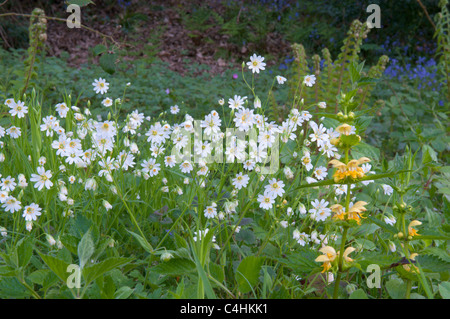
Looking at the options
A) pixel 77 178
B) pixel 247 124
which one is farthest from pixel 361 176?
pixel 77 178

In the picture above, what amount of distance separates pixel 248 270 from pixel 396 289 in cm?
46

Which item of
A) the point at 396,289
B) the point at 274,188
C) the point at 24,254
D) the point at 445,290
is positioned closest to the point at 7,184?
the point at 24,254

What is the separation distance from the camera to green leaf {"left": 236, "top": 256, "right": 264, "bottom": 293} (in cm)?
123

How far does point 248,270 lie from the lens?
48.9 inches

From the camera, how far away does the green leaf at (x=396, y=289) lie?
129 centimetres

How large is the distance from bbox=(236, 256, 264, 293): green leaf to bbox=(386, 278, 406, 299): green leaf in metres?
0.41

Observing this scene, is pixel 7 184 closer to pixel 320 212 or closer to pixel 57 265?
pixel 57 265

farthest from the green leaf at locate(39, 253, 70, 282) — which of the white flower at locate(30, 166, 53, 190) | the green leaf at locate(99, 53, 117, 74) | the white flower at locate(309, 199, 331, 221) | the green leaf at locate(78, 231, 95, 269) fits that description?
the green leaf at locate(99, 53, 117, 74)

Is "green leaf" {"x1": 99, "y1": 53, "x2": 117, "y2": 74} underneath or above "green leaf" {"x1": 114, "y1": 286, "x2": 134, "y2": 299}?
above

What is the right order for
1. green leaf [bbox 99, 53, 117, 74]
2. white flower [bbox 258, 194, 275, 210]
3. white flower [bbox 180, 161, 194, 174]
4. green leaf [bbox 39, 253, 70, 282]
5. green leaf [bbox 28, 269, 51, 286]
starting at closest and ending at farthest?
green leaf [bbox 39, 253, 70, 282], green leaf [bbox 28, 269, 51, 286], white flower [bbox 258, 194, 275, 210], white flower [bbox 180, 161, 194, 174], green leaf [bbox 99, 53, 117, 74]

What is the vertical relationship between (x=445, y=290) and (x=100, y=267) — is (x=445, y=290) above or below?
below

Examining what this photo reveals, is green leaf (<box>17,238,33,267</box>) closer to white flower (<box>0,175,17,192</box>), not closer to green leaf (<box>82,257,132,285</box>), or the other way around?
green leaf (<box>82,257,132,285</box>)

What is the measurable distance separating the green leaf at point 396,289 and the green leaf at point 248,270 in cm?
41
